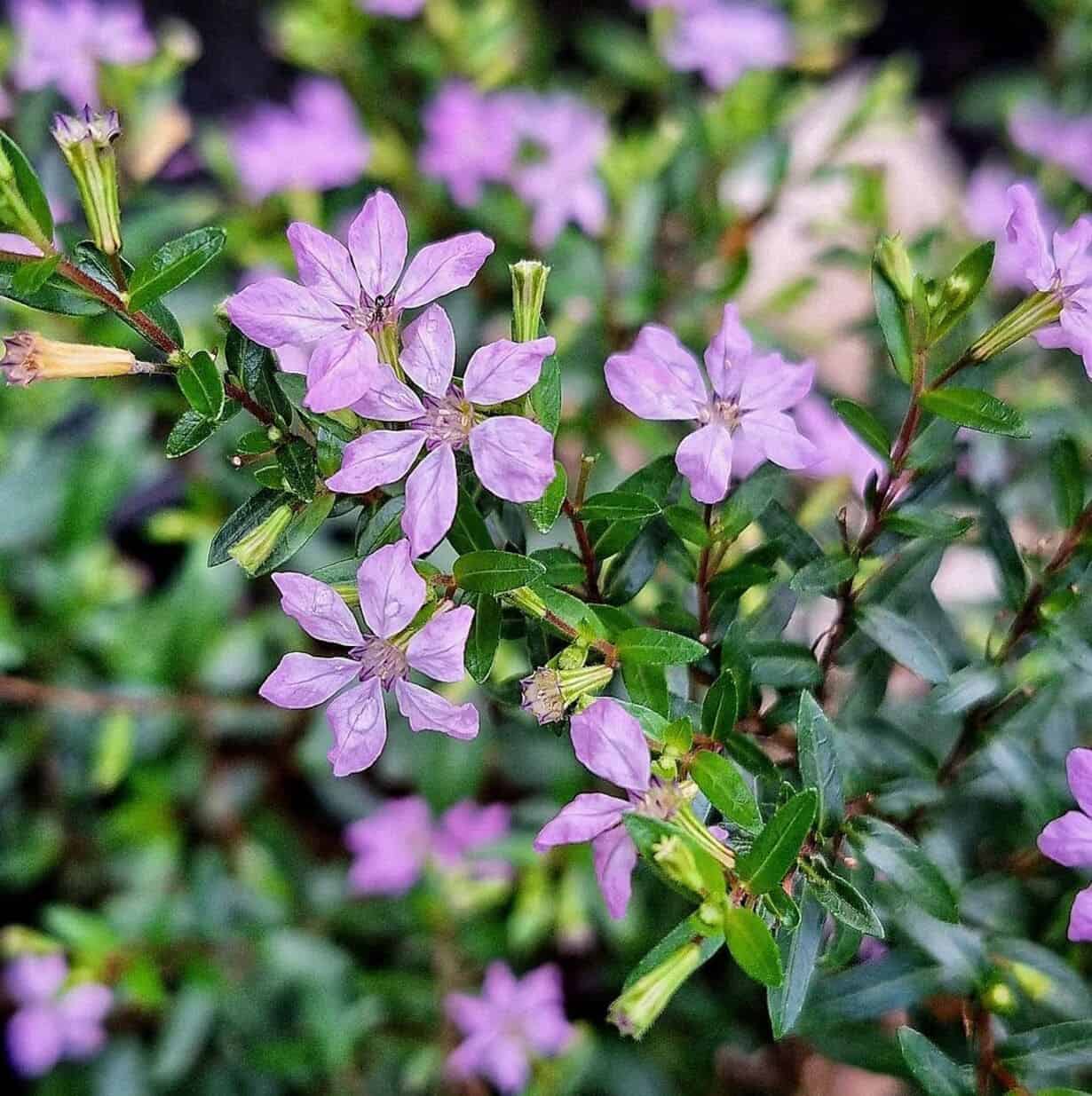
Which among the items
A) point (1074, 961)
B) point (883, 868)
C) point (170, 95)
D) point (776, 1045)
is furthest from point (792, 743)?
point (170, 95)

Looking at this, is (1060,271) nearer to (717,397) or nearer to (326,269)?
(717,397)

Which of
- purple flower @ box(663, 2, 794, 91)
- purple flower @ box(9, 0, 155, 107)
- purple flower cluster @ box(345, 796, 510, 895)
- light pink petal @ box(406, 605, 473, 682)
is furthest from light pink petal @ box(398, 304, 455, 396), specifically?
purple flower @ box(663, 2, 794, 91)

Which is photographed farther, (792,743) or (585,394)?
(585,394)

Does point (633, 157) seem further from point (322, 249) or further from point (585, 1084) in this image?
point (585, 1084)

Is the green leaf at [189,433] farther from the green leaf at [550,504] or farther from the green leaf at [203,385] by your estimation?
the green leaf at [550,504]

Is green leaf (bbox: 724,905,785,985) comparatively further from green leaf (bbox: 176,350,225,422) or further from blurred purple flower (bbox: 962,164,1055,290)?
blurred purple flower (bbox: 962,164,1055,290)
